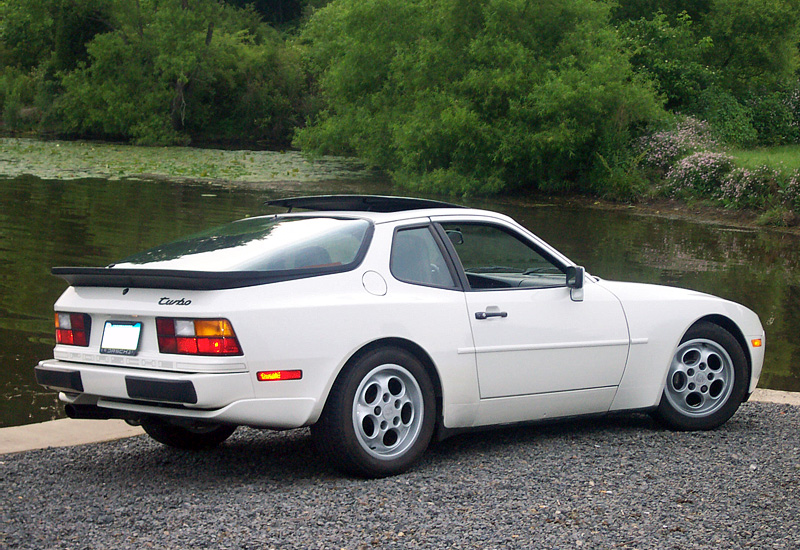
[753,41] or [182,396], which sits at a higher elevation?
[753,41]

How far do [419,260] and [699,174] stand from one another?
83.1 feet

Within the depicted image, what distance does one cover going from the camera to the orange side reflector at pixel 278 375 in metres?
4.86

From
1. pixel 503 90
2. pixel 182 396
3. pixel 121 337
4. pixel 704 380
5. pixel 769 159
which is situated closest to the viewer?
pixel 182 396

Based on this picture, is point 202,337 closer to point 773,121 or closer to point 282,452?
point 282,452

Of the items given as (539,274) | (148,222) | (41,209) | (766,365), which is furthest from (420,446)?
(41,209)

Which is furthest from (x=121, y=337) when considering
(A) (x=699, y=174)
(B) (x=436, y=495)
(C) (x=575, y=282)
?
(A) (x=699, y=174)

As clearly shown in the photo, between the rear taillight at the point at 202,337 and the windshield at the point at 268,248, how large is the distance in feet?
1.15

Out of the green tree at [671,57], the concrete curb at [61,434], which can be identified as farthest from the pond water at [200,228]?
the green tree at [671,57]

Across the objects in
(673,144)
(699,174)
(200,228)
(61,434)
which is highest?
(673,144)

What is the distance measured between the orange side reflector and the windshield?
20.6 inches

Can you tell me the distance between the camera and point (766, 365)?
10.5 meters

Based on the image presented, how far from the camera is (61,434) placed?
20.5 feet

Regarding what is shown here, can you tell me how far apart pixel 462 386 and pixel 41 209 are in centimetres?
1906

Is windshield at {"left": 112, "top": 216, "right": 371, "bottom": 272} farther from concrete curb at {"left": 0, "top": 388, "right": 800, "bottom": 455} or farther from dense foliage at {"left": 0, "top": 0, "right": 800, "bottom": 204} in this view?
dense foliage at {"left": 0, "top": 0, "right": 800, "bottom": 204}
